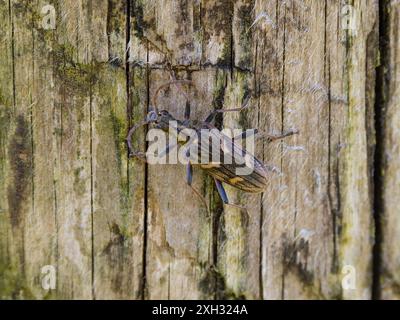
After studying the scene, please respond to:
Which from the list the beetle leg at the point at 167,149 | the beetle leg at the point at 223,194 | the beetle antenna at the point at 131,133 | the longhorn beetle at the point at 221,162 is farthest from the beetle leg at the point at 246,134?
the beetle antenna at the point at 131,133

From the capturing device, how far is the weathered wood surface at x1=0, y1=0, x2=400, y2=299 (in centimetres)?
377

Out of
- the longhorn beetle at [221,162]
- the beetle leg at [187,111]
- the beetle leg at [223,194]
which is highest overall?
the beetle leg at [187,111]

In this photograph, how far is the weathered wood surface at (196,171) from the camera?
3.77 metres

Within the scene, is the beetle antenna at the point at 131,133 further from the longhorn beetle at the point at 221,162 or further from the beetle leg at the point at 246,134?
the beetle leg at the point at 246,134

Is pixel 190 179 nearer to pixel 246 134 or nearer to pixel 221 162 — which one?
pixel 221 162

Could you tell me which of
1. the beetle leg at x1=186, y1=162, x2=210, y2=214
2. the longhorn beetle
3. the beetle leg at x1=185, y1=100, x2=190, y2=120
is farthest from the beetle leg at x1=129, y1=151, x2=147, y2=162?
the beetle leg at x1=185, y1=100, x2=190, y2=120

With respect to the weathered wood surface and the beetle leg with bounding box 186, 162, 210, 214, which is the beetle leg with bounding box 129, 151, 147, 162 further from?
the beetle leg with bounding box 186, 162, 210, 214

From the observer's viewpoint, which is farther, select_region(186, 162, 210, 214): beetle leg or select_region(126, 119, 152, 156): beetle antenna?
select_region(186, 162, 210, 214): beetle leg

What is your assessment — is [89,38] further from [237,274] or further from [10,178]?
[237,274]

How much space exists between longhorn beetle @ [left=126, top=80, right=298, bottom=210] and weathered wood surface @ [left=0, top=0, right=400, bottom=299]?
0.19 feet

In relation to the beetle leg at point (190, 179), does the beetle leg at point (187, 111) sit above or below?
above

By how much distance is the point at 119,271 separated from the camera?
3971mm

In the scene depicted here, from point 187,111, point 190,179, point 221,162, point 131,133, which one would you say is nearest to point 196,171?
point 190,179

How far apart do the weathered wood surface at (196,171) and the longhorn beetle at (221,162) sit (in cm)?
6
